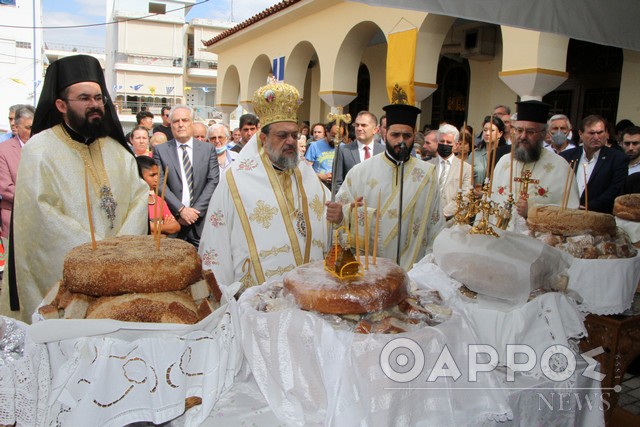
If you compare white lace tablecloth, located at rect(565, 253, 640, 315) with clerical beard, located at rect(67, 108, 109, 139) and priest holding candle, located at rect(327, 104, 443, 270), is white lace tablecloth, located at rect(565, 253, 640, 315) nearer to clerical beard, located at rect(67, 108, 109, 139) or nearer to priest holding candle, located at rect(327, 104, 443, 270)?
priest holding candle, located at rect(327, 104, 443, 270)

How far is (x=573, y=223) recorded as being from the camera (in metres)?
2.56

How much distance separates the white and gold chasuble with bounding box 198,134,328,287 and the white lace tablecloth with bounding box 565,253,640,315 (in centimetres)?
138

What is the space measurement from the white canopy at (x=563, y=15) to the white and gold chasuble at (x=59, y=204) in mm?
1865

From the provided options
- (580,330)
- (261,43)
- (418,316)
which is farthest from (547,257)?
(261,43)

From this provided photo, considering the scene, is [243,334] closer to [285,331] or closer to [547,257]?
[285,331]

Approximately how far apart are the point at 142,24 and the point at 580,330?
44.5m

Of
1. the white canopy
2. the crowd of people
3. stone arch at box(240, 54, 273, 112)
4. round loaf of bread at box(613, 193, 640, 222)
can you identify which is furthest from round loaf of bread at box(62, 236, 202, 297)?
stone arch at box(240, 54, 273, 112)

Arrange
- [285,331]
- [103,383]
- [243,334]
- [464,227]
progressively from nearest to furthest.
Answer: [103,383], [285,331], [243,334], [464,227]

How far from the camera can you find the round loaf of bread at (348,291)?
1594 mm

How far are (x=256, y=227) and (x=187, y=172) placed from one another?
2.49m

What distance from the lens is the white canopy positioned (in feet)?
8.82

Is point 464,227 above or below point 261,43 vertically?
below

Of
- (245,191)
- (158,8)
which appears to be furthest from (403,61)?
(158,8)

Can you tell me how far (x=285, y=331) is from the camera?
1619 millimetres
